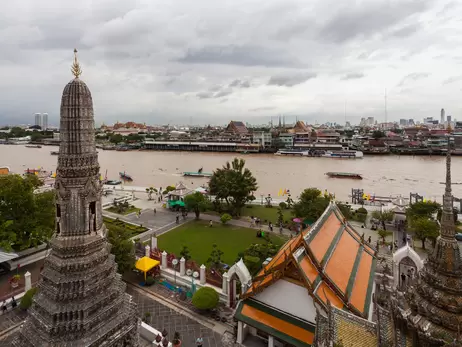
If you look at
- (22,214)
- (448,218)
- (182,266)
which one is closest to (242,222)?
(182,266)

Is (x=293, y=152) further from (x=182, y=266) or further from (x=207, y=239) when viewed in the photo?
(x=182, y=266)

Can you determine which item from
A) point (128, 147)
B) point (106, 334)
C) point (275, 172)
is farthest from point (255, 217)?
point (128, 147)

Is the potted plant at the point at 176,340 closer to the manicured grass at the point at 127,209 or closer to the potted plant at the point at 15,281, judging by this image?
the potted plant at the point at 15,281

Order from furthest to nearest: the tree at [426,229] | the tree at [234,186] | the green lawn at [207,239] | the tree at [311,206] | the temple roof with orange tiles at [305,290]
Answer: the tree at [234,186] < the tree at [311,206] < the tree at [426,229] < the green lawn at [207,239] < the temple roof with orange tiles at [305,290]

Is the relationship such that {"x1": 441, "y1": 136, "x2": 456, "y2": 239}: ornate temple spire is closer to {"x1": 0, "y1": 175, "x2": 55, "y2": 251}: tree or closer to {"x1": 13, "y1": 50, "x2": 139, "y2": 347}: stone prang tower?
{"x1": 13, "y1": 50, "x2": 139, "y2": 347}: stone prang tower

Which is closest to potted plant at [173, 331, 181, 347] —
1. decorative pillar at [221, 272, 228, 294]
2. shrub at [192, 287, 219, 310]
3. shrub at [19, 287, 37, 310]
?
shrub at [192, 287, 219, 310]

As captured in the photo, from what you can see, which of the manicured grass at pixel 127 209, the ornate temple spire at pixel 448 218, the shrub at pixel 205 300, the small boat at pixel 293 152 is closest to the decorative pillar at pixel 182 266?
the shrub at pixel 205 300
